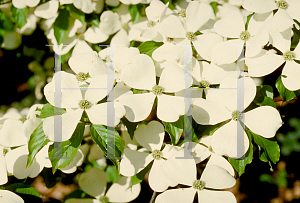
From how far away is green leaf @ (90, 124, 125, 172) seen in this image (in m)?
0.93

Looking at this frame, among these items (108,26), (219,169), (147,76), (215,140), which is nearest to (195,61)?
(147,76)

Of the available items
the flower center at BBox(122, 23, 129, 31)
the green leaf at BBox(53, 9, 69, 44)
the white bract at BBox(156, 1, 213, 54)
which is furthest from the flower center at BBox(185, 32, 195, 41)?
the green leaf at BBox(53, 9, 69, 44)

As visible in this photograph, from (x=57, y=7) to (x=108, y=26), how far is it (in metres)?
0.27

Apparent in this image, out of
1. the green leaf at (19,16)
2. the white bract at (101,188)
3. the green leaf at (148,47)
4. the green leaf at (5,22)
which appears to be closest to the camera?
the green leaf at (148,47)

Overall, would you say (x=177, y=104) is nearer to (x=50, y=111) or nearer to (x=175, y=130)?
(x=175, y=130)

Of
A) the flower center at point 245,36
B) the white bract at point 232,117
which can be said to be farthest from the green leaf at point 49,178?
the flower center at point 245,36

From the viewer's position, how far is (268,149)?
99 cm

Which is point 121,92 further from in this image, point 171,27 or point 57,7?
point 57,7

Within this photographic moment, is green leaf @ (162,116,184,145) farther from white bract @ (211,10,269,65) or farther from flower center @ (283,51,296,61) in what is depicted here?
flower center @ (283,51,296,61)

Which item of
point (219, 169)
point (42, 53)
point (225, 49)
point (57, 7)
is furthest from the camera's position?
point (42, 53)

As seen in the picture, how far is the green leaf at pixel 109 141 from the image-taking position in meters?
0.93

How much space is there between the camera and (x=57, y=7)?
4.33 feet

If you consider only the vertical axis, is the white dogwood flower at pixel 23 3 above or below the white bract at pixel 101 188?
above

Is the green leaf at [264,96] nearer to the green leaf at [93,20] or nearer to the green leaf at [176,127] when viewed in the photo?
the green leaf at [176,127]
